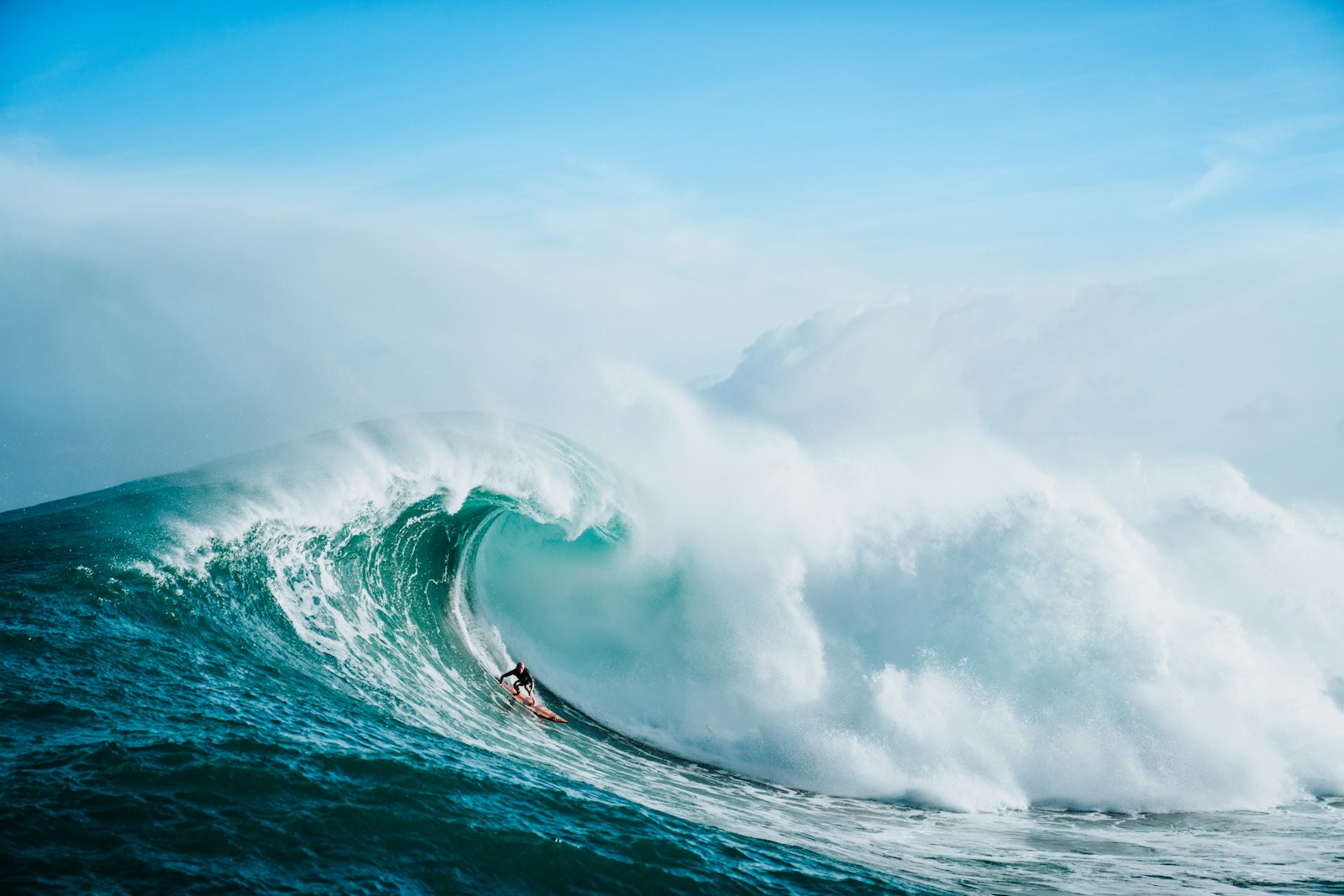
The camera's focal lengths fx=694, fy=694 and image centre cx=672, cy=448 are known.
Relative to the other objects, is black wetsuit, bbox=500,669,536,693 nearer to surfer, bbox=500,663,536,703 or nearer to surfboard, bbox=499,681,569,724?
surfer, bbox=500,663,536,703

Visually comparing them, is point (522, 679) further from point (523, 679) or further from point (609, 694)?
point (609, 694)

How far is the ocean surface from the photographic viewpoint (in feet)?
19.4

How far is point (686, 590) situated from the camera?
13914 millimetres

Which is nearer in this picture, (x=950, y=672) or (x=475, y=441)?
(x=950, y=672)

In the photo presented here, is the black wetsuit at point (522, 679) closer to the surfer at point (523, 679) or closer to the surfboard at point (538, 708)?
the surfer at point (523, 679)

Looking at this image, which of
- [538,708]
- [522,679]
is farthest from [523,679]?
[538,708]

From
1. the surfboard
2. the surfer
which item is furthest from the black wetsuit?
the surfboard

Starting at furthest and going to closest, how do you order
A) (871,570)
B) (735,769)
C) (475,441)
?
(475,441)
(871,570)
(735,769)

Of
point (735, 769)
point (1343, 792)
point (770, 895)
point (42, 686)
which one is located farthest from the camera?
point (1343, 792)

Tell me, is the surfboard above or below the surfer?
below

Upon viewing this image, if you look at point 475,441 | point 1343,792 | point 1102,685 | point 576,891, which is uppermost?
point 475,441

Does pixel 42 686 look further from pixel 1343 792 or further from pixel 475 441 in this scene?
pixel 1343 792

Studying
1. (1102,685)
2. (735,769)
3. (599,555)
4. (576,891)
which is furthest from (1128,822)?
(599,555)

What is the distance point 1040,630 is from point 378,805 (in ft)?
36.7
